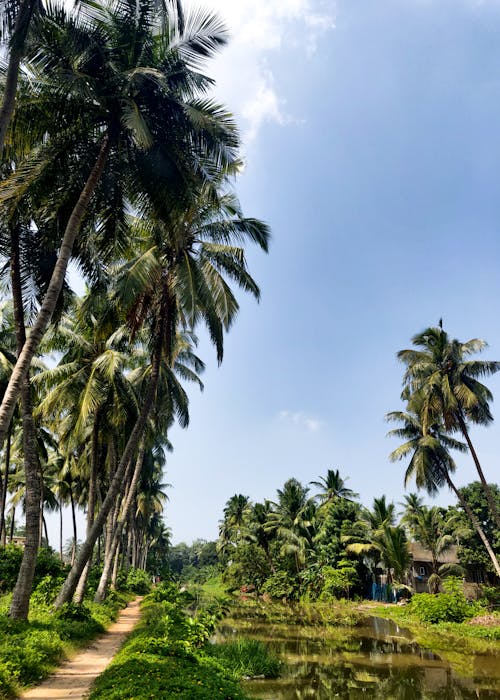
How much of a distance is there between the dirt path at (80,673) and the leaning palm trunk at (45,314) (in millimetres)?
4127

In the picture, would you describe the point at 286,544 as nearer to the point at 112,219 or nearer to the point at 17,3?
the point at 112,219

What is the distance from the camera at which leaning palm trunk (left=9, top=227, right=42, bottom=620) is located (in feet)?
33.5

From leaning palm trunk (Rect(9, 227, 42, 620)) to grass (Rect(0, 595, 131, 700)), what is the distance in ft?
1.51

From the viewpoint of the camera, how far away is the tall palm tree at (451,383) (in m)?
23.6

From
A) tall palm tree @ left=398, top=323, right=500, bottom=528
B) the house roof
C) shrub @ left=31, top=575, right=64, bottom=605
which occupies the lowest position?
A: the house roof

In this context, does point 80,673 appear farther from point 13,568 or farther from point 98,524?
point 13,568

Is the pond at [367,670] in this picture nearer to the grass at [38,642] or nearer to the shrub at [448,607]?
the shrub at [448,607]

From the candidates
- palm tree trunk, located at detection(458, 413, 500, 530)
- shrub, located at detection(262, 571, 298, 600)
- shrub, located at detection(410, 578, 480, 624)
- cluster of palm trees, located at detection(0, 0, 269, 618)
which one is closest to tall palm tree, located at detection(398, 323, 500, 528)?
palm tree trunk, located at detection(458, 413, 500, 530)

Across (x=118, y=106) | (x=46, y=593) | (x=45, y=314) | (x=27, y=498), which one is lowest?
(x=46, y=593)

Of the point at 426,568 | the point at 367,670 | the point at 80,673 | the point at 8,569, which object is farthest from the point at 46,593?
the point at 426,568

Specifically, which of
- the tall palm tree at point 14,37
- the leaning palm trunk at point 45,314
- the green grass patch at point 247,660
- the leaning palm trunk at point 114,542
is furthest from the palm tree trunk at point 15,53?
the leaning palm trunk at point 114,542

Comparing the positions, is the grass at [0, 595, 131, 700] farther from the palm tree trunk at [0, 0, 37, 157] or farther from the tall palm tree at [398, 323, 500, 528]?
the tall palm tree at [398, 323, 500, 528]

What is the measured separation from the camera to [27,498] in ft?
35.4

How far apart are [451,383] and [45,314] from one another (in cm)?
2151
